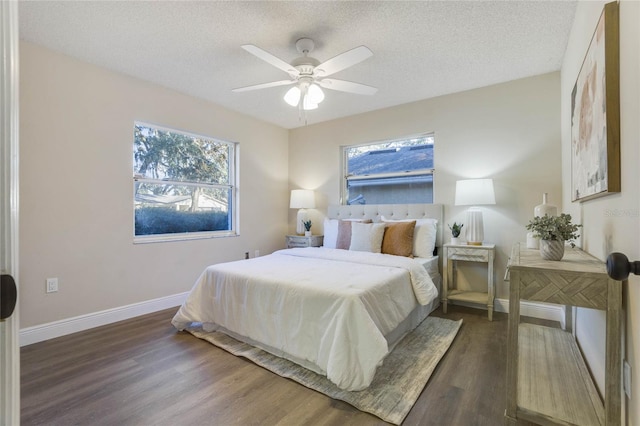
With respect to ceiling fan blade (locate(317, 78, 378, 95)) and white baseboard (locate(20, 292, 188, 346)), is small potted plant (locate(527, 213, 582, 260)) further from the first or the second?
white baseboard (locate(20, 292, 188, 346))

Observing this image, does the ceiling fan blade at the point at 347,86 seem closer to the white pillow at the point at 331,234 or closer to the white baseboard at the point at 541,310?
the white pillow at the point at 331,234

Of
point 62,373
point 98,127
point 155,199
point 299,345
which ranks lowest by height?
point 62,373

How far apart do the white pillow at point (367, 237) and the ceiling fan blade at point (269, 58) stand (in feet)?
6.20

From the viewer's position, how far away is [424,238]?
3.44 metres

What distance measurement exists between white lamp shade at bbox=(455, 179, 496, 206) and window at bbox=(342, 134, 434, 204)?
24.2 inches

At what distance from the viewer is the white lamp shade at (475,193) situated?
3.17 meters

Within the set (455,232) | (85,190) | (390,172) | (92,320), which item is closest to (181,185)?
(85,190)

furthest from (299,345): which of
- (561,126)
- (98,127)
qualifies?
(561,126)

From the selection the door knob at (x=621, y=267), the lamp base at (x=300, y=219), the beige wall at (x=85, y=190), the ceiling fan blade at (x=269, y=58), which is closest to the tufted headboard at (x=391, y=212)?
the lamp base at (x=300, y=219)

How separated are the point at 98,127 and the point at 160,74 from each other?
2.68 ft

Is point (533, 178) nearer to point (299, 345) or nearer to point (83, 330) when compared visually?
point (299, 345)

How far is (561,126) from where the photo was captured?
3012mm

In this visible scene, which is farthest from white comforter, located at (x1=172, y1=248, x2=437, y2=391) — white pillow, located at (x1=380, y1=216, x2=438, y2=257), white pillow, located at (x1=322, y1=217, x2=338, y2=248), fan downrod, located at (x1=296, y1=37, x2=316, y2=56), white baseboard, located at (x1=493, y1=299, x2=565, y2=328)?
fan downrod, located at (x1=296, y1=37, x2=316, y2=56)

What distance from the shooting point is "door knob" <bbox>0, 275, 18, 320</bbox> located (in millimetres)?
569
